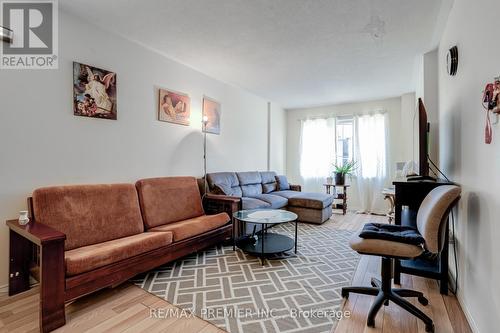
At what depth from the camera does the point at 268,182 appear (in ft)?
16.6

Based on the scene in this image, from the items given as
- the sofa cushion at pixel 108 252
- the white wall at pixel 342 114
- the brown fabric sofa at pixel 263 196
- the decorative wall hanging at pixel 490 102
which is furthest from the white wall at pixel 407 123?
the sofa cushion at pixel 108 252

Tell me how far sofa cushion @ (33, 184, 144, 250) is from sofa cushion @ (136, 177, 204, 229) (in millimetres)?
109

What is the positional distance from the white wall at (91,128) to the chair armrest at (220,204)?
1.78 feet

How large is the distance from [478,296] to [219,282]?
182cm

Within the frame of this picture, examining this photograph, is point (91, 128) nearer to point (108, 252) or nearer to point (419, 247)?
point (108, 252)

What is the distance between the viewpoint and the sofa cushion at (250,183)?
4320 mm

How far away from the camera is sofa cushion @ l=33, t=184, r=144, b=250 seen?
2012 millimetres

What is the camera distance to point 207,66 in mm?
3570

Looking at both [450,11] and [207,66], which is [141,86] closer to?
[207,66]

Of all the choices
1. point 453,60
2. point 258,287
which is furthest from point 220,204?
point 453,60

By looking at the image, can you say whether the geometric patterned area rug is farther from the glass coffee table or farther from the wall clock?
the wall clock

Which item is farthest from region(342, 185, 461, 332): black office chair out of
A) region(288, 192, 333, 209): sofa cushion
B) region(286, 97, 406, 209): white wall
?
region(286, 97, 406, 209): white wall

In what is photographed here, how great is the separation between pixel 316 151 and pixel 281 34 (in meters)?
3.73

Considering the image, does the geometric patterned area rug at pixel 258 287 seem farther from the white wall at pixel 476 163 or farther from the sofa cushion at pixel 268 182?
the sofa cushion at pixel 268 182
